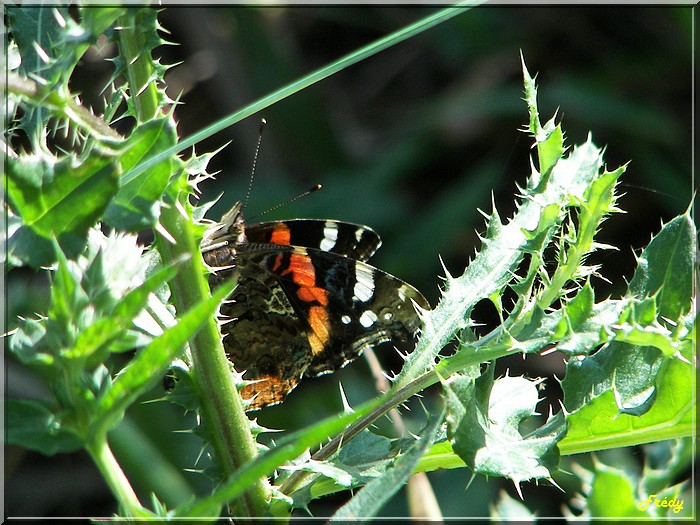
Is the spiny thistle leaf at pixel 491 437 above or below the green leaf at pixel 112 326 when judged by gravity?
below

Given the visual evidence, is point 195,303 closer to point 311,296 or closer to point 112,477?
point 112,477

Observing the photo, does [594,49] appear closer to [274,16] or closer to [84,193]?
[274,16]

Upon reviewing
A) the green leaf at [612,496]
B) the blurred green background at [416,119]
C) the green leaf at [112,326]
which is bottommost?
the blurred green background at [416,119]

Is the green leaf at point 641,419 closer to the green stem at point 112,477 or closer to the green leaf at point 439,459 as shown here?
the green leaf at point 439,459

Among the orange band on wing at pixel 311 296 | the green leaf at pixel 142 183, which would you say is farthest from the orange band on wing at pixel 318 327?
the green leaf at pixel 142 183

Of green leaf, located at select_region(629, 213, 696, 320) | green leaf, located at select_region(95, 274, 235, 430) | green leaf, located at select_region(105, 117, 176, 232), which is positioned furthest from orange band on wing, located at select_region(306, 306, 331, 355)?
green leaf, located at select_region(95, 274, 235, 430)

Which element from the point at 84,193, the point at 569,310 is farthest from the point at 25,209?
the point at 569,310

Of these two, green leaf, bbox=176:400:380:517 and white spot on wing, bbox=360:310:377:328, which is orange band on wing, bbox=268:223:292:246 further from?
green leaf, bbox=176:400:380:517
